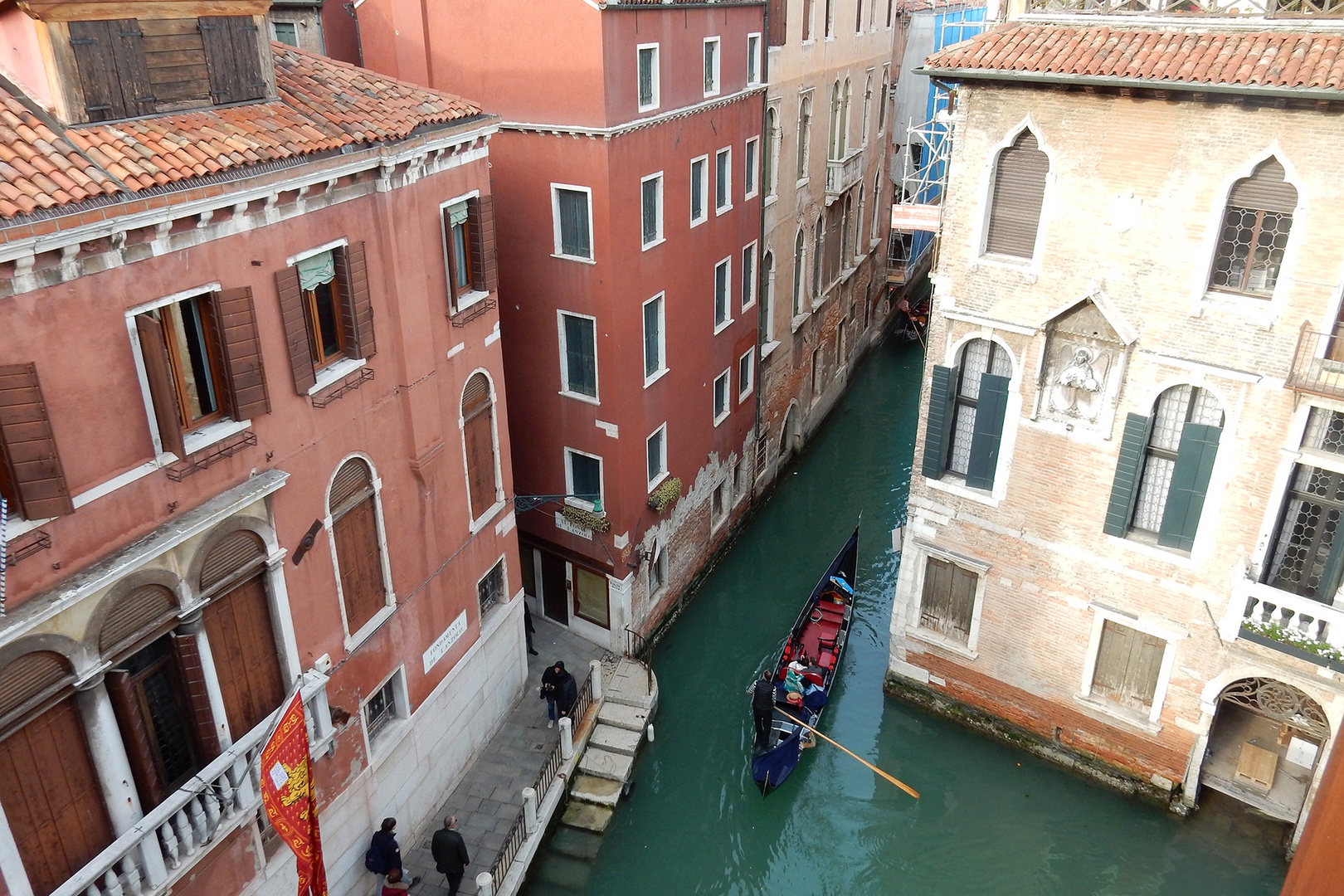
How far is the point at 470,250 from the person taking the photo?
13.8 m

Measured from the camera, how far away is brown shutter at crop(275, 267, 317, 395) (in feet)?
33.1

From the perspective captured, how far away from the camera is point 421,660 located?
1373cm

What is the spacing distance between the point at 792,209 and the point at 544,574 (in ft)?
35.8

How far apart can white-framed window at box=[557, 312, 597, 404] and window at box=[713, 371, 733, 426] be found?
4609 mm

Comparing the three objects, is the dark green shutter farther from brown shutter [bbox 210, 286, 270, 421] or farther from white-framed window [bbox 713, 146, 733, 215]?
brown shutter [bbox 210, 286, 270, 421]

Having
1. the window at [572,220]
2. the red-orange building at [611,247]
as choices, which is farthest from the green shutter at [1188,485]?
the window at [572,220]

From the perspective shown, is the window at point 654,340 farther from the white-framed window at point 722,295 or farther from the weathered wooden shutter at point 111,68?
the weathered wooden shutter at point 111,68

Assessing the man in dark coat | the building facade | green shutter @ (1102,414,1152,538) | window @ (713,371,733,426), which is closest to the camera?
the building facade

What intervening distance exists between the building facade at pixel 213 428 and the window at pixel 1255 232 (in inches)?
385

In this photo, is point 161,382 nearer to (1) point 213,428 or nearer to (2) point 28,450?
(1) point 213,428

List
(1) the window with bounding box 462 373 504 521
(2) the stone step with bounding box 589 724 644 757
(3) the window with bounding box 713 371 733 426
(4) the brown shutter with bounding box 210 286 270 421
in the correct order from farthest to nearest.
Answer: (3) the window with bounding box 713 371 733 426 → (2) the stone step with bounding box 589 724 644 757 → (1) the window with bounding box 462 373 504 521 → (4) the brown shutter with bounding box 210 286 270 421

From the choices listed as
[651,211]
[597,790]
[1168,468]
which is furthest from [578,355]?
[1168,468]

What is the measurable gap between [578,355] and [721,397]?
5.41 metres

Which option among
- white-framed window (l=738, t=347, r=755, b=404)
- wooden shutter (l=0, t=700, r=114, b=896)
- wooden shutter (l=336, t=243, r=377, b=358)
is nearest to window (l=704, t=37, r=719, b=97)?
white-framed window (l=738, t=347, r=755, b=404)
